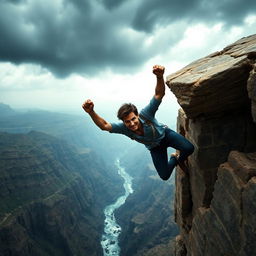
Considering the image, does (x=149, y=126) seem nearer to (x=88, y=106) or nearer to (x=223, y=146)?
(x=88, y=106)

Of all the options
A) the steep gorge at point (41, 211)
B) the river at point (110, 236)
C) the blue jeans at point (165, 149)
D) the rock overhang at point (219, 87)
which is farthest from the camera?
the river at point (110, 236)

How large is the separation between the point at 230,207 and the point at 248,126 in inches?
111

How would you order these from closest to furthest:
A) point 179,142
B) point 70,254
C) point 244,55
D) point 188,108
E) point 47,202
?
point 244,55 → point 188,108 → point 179,142 → point 70,254 → point 47,202

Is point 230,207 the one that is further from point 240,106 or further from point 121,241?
point 121,241

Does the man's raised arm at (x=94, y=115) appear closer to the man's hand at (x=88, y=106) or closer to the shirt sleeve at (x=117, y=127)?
the man's hand at (x=88, y=106)

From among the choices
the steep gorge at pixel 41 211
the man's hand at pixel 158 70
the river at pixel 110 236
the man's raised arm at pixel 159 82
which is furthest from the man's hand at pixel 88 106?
the river at pixel 110 236

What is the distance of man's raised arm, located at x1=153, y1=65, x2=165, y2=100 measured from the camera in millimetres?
6711

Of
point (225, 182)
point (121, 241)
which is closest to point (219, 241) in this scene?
point (225, 182)

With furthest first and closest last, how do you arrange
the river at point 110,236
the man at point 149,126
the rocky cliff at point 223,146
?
the river at point 110,236 < the man at point 149,126 < the rocky cliff at point 223,146

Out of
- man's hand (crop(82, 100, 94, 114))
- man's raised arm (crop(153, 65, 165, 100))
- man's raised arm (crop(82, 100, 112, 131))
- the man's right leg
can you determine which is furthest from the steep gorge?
man's raised arm (crop(153, 65, 165, 100))

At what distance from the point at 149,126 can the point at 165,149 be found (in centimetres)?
122

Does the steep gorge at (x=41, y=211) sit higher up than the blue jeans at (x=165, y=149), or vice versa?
the blue jeans at (x=165, y=149)

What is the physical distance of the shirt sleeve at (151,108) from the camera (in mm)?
7023

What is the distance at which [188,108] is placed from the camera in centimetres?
709
